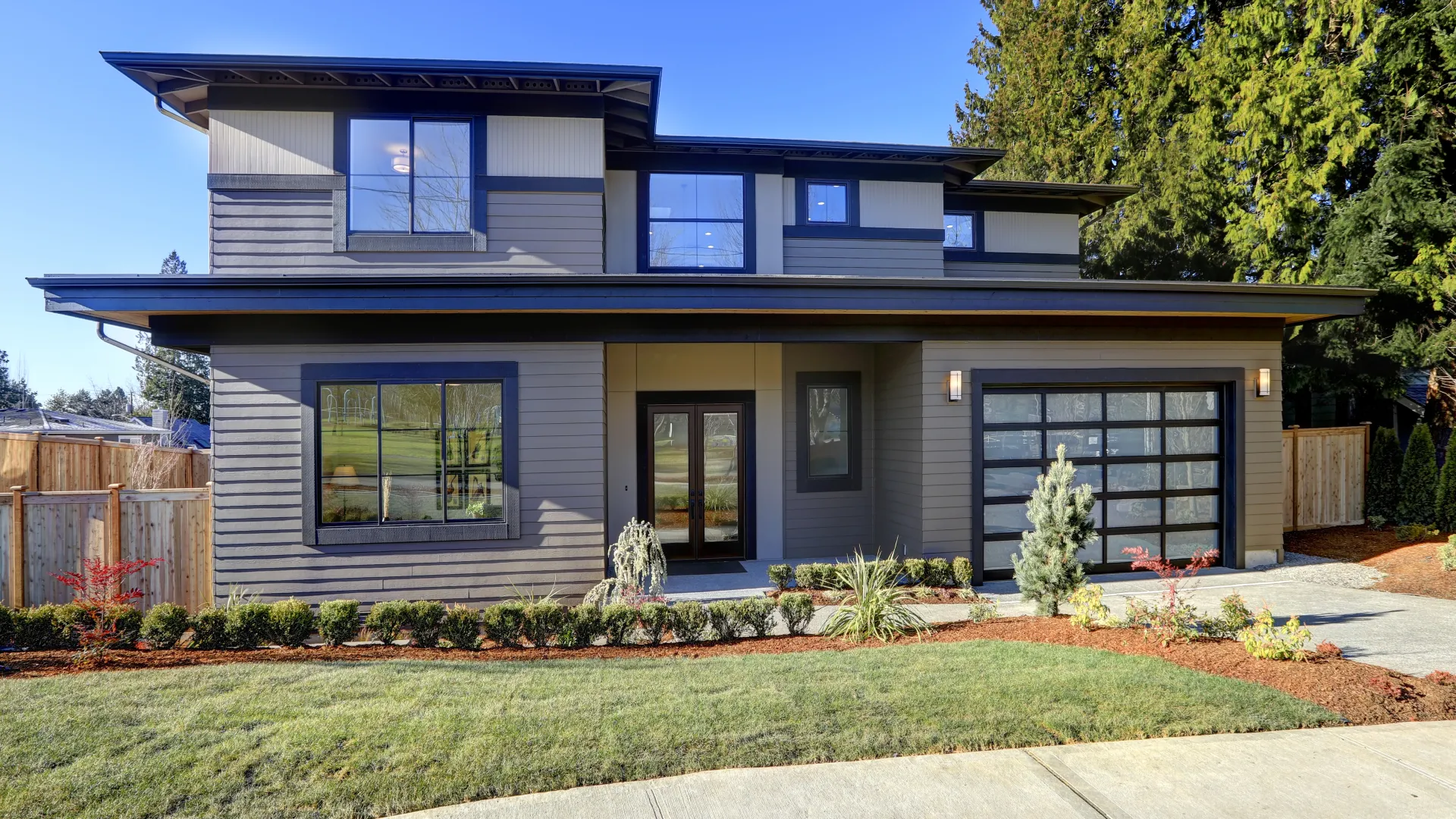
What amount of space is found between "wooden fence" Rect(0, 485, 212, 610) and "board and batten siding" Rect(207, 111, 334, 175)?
354cm

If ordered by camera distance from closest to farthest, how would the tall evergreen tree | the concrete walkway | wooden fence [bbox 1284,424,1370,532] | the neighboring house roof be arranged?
the concrete walkway < wooden fence [bbox 1284,424,1370,532] < the neighboring house roof < the tall evergreen tree

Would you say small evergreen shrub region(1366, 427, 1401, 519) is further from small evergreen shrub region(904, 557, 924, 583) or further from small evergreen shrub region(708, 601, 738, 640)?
small evergreen shrub region(708, 601, 738, 640)

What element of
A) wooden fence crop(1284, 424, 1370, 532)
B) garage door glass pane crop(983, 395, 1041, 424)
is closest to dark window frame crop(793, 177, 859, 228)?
garage door glass pane crop(983, 395, 1041, 424)

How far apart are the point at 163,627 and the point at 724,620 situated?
4.62 m

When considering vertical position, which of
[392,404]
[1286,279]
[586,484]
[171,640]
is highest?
[1286,279]

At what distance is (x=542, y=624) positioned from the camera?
621 cm

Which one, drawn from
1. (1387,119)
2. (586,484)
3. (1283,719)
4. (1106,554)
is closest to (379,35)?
(586,484)

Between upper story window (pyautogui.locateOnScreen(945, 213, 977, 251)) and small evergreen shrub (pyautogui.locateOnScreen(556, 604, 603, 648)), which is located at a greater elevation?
upper story window (pyautogui.locateOnScreen(945, 213, 977, 251))

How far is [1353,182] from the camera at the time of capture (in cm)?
1365

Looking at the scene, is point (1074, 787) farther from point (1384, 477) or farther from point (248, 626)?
point (1384, 477)

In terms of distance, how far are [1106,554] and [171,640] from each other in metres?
9.91

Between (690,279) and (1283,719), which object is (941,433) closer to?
(690,279)

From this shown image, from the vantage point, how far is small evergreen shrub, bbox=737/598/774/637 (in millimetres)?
6367

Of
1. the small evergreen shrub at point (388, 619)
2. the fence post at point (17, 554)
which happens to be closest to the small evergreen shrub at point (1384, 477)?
the small evergreen shrub at point (388, 619)
